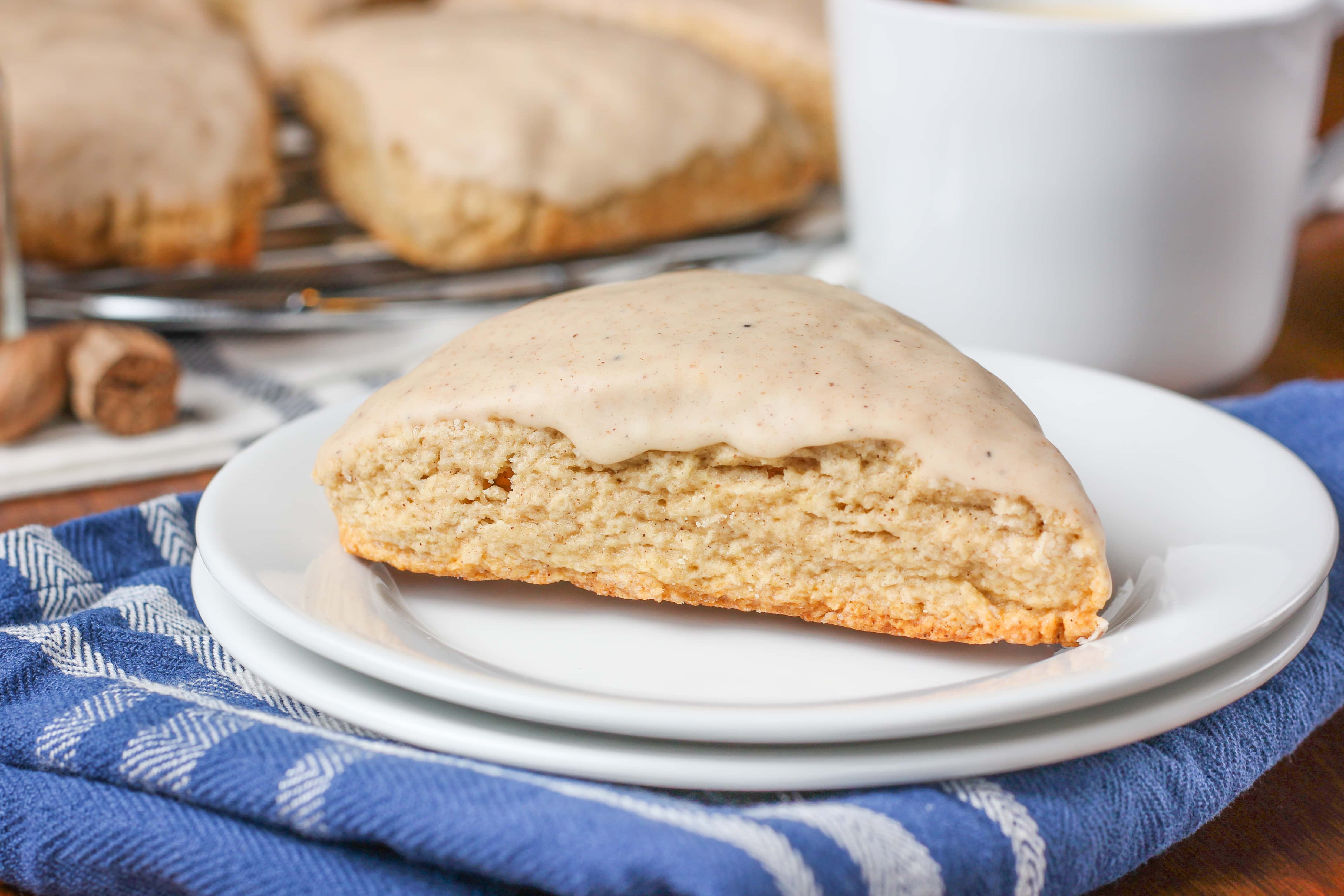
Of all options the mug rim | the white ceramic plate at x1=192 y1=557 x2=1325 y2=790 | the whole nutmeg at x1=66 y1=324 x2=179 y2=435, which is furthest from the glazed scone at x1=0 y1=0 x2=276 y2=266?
the white ceramic plate at x1=192 y1=557 x2=1325 y2=790

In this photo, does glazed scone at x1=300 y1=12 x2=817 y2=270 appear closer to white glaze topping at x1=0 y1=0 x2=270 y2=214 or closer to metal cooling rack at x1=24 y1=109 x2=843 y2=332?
metal cooling rack at x1=24 y1=109 x2=843 y2=332

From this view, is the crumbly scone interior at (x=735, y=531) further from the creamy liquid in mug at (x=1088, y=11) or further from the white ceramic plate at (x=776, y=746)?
the creamy liquid in mug at (x=1088, y=11)

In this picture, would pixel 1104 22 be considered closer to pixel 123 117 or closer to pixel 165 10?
pixel 123 117

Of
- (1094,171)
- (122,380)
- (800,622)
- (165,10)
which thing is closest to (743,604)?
(800,622)

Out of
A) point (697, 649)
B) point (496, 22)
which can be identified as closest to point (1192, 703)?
point (697, 649)

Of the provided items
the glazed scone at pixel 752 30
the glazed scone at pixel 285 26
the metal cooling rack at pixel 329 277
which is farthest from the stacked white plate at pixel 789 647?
the glazed scone at pixel 285 26

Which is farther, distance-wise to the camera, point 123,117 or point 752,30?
point 752,30
